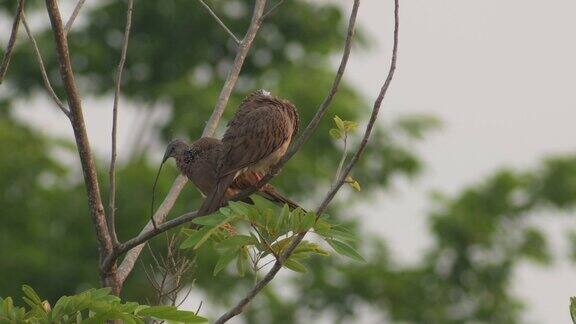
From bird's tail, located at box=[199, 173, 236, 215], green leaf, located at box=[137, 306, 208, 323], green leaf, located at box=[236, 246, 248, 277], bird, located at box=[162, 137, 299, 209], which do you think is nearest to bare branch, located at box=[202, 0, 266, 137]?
bird's tail, located at box=[199, 173, 236, 215]

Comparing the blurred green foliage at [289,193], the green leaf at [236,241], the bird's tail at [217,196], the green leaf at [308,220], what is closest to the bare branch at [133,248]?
the bird's tail at [217,196]

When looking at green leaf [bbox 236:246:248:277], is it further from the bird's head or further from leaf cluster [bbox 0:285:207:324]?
the bird's head

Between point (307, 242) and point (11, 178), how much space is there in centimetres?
1643

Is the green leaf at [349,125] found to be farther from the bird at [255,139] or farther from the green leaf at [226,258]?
the bird at [255,139]

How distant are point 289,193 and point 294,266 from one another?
16.6 m

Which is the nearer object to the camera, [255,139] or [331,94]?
[331,94]

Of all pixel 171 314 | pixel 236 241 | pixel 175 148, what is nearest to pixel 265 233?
pixel 236 241

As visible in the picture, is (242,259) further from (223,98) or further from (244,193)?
(223,98)

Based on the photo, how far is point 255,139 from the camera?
5.37 meters

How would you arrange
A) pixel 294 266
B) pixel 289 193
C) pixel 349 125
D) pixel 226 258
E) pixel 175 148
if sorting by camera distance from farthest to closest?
pixel 289 193 < pixel 175 148 < pixel 349 125 < pixel 294 266 < pixel 226 258

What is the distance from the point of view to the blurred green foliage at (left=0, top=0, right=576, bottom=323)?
754 inches

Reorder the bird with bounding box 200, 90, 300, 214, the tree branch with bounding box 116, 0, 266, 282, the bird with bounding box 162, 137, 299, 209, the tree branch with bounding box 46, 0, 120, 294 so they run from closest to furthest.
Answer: the tree branch with bounding box 46, 0, 120, 294
the tree branch with bounding box 116, 0, 266, 282
the bird with bounding box 200, 90, 300, 214
the bird with bounding box 162, 137, 299, 209

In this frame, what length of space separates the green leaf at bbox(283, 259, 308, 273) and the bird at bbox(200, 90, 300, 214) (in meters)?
1.05

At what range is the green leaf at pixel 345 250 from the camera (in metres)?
3.89
